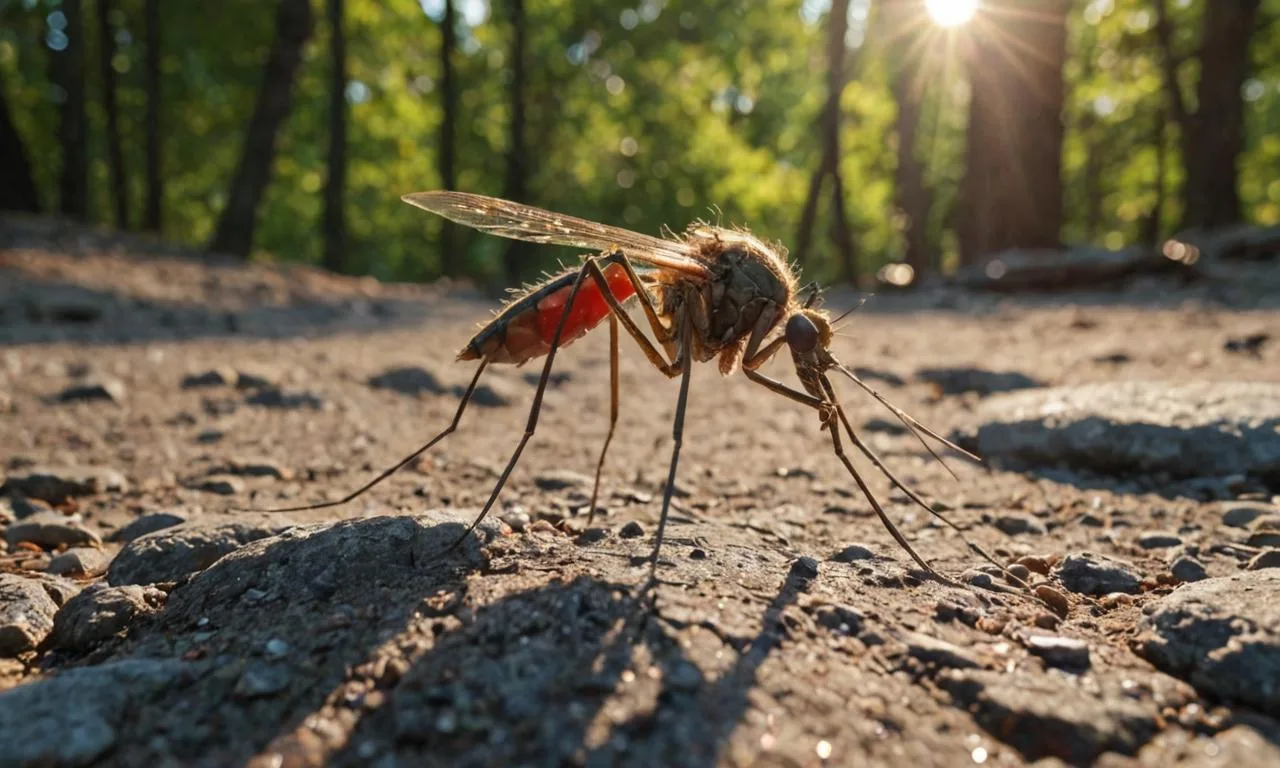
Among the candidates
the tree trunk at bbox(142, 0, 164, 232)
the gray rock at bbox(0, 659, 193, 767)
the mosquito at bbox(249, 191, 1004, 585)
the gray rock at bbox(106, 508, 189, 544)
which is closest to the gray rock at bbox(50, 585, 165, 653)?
the gray rock at bbox(0, 659, 193, 767)

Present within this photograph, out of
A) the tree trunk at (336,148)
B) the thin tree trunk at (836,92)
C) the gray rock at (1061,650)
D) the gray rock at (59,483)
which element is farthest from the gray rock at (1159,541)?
the tree trunk at (336,148)

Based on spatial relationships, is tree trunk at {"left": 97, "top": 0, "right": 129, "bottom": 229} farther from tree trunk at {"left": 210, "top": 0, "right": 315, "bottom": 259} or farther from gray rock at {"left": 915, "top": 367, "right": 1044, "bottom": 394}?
gray rock at {"left": 915, "top": 367, "right": 1044, "bottom": 394}

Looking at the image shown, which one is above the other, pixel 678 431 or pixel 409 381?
pixel 678 431

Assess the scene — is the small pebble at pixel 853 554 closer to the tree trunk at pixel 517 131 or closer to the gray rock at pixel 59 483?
the gray rock at pixel 59 483

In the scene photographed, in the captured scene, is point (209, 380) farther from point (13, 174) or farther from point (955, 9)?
point (955, 9)

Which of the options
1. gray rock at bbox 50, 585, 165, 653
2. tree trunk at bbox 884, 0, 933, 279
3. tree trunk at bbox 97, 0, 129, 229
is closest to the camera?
gray rock at bbox 50, 585, 165, 653

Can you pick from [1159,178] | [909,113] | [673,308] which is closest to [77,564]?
[673,308]
